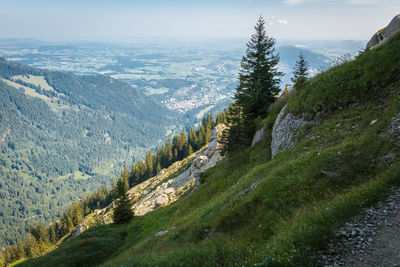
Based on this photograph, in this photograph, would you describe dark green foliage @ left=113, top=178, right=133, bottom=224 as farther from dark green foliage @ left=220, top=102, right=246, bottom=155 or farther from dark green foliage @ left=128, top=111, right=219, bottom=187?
dark green foliage @ left=128, top=111, right=219, bottom=187

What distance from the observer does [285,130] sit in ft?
72.3

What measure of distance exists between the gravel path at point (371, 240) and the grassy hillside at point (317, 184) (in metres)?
0.33

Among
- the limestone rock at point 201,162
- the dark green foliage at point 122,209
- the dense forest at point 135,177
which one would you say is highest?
the limestone rock at point 201,162

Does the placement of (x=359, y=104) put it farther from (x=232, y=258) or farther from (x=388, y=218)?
(x=232, y=258)

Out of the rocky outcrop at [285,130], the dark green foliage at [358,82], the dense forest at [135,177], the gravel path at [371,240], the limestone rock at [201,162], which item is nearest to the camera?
the gravel path at [371,240]

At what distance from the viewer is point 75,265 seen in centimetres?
2592

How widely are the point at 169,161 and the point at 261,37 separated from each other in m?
87.1

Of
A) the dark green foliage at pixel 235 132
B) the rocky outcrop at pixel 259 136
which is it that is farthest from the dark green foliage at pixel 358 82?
the dark green foliage at pixel 235 132

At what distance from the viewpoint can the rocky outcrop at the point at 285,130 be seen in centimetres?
2023

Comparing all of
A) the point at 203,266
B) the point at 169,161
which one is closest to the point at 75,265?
the point at 203,266

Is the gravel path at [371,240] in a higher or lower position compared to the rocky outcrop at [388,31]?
lower

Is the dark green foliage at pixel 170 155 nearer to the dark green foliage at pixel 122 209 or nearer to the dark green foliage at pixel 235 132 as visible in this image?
the dark green foliage at pixel 122 209

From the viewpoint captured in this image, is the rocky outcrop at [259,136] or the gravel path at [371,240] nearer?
the gravel path at [371,240]

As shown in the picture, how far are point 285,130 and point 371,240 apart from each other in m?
16.6
